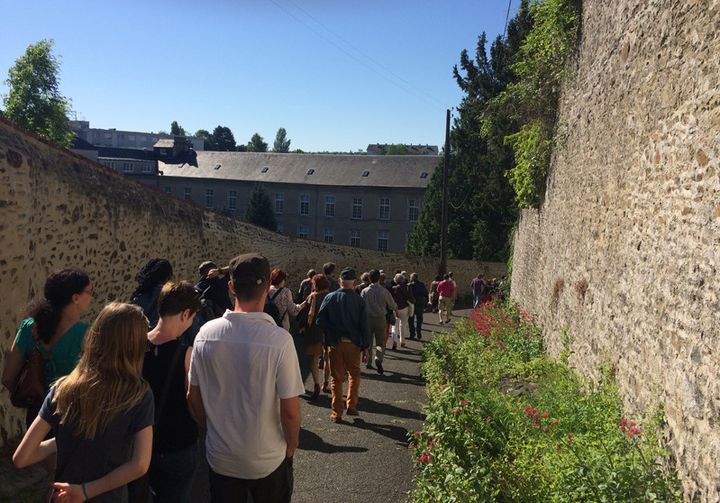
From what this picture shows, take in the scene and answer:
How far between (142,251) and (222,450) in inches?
297

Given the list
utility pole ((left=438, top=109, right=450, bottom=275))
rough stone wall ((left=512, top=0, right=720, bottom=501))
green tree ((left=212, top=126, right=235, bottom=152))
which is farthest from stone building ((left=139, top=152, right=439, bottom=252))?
green tree ((left=212, top=126, right=235, bottom=152))

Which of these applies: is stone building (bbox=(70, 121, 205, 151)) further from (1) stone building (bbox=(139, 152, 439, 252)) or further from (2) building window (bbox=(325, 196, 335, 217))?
(2) building window (bbox=(325, 196, 335, 217))

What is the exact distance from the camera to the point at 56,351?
349cm

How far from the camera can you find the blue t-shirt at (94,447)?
8.82 ft

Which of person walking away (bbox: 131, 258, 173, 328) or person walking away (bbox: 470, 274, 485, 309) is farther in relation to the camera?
person walking away (bbox: 470, 274, 485, 309)

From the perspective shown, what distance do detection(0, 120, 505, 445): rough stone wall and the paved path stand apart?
252 cm

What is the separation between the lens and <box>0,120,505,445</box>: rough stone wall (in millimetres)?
5684

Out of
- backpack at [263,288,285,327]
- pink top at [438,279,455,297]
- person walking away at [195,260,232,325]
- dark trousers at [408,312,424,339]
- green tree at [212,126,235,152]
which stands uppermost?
green tree at [212,126,235,152]

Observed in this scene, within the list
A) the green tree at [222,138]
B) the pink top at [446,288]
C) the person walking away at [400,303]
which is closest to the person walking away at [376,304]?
the person walking away at [400,303]

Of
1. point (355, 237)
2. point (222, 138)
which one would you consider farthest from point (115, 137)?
point (355, 237)

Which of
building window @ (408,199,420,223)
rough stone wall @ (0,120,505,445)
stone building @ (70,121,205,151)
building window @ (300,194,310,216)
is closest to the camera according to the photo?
rough stone wall @ (0,120,505,445)

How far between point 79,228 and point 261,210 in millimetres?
38615

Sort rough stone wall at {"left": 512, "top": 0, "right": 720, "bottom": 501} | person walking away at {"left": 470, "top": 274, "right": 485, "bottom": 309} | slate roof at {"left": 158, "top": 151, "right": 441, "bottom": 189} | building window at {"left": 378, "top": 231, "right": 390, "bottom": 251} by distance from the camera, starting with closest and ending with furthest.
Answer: rough stone wall at {"left": 512, "top": 0, "right": 720, "bottom": 501}
person walking away at {"left": 470, "top": 274, "right": 485, "bottom": 309}
slate roof at {"left": 158, "top": 151, "right": 441, "bottom": 189}
building window at {"left": 378, "top": 231, "right": 390, "bottom": 251}

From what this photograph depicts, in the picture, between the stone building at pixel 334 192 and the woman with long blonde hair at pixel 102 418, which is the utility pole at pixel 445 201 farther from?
the woman with long blonde hair at pixel 102 418
